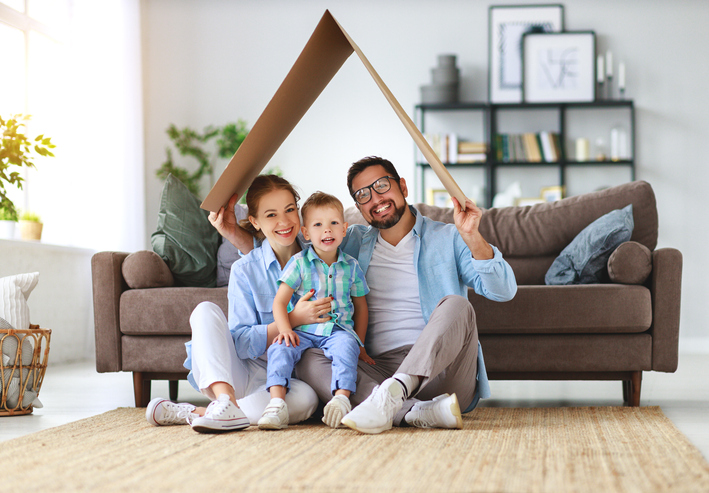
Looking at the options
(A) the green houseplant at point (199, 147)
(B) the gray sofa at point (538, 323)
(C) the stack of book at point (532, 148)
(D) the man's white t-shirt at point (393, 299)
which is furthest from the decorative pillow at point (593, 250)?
(A) the green houseplant at point (199, 147)

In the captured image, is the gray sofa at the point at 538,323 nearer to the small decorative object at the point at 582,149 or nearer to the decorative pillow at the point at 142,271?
the decorative pillow at the point at 142,271

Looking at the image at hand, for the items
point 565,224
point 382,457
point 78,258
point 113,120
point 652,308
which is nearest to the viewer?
point 382,457

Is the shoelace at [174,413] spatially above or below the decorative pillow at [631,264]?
below

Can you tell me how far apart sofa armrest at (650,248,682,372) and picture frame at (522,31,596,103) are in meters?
3.15

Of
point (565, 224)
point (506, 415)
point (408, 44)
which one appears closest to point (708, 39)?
point (408, 44)

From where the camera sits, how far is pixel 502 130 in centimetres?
543

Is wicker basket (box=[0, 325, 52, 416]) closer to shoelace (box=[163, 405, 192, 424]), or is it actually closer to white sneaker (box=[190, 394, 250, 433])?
shoelace (box=[163, 405, 192, 424])

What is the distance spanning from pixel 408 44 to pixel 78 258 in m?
3.05

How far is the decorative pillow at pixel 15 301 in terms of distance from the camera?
7.69 feet

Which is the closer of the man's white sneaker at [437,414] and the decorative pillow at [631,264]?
the man's white sneaker at [437,414]

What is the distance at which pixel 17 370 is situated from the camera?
2.28 meters

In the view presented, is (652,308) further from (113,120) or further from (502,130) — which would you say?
(113,120)

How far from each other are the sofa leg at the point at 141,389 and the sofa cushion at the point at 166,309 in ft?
0.55

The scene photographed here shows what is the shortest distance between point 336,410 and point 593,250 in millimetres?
1394
